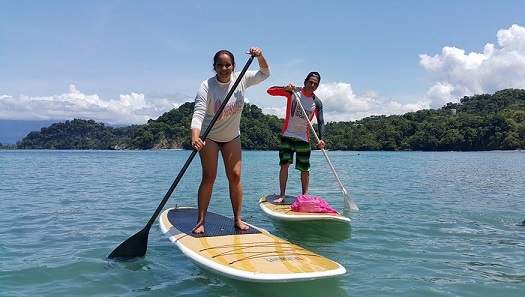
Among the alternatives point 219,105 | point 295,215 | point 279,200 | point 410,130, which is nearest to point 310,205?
point 295,215

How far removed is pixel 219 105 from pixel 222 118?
169 mm

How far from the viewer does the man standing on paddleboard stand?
27.4 feet

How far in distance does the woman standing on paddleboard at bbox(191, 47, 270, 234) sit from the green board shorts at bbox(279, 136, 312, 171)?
2.76 meters

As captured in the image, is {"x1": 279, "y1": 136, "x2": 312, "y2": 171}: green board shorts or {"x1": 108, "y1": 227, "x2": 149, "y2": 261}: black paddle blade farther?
{"x1": 279, "y1": 136, "x2": 312, "y2": 171}: green board shorts

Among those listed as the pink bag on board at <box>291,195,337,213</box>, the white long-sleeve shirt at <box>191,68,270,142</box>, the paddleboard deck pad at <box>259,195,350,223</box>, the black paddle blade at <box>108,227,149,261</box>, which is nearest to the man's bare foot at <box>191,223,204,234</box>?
the black paddle blade at <box>108,227,149,261</box>

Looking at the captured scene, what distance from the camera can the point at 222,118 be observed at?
5582mm

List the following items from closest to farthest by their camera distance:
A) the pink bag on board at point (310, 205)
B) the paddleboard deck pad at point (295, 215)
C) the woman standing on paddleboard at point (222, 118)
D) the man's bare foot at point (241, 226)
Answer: the woman standing on paddleboard at point (222, 118) → the man's bare foot at point (241, 226) → the paddleboard deck pad at point (295, 215) → the pink bag on board at point (310, 205)

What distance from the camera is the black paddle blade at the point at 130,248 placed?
5.60m

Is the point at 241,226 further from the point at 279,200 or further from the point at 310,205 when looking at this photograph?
the point at 279,200

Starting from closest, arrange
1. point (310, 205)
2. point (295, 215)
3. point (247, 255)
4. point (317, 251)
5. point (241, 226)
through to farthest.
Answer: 1. point (247, 255)
2. point (241, 226)
3. point (317, 251)
4. point (295, 215)
5. point (310, 205)

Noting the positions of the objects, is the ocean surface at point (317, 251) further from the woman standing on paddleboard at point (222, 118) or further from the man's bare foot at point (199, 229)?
the woman standing on paddleboard at point (222, 118)

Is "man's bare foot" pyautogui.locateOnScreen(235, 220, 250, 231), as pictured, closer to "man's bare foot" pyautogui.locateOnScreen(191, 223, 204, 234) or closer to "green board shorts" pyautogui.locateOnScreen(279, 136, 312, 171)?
"man's bare foot" pyautogui.locateOnScreen(191, 223, 204, 234)

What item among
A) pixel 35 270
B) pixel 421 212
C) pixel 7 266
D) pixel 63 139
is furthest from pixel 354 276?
pixel 63 139

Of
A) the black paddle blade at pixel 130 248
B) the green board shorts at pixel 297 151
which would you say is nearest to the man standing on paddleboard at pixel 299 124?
the green board shorts at pixel 297 151
